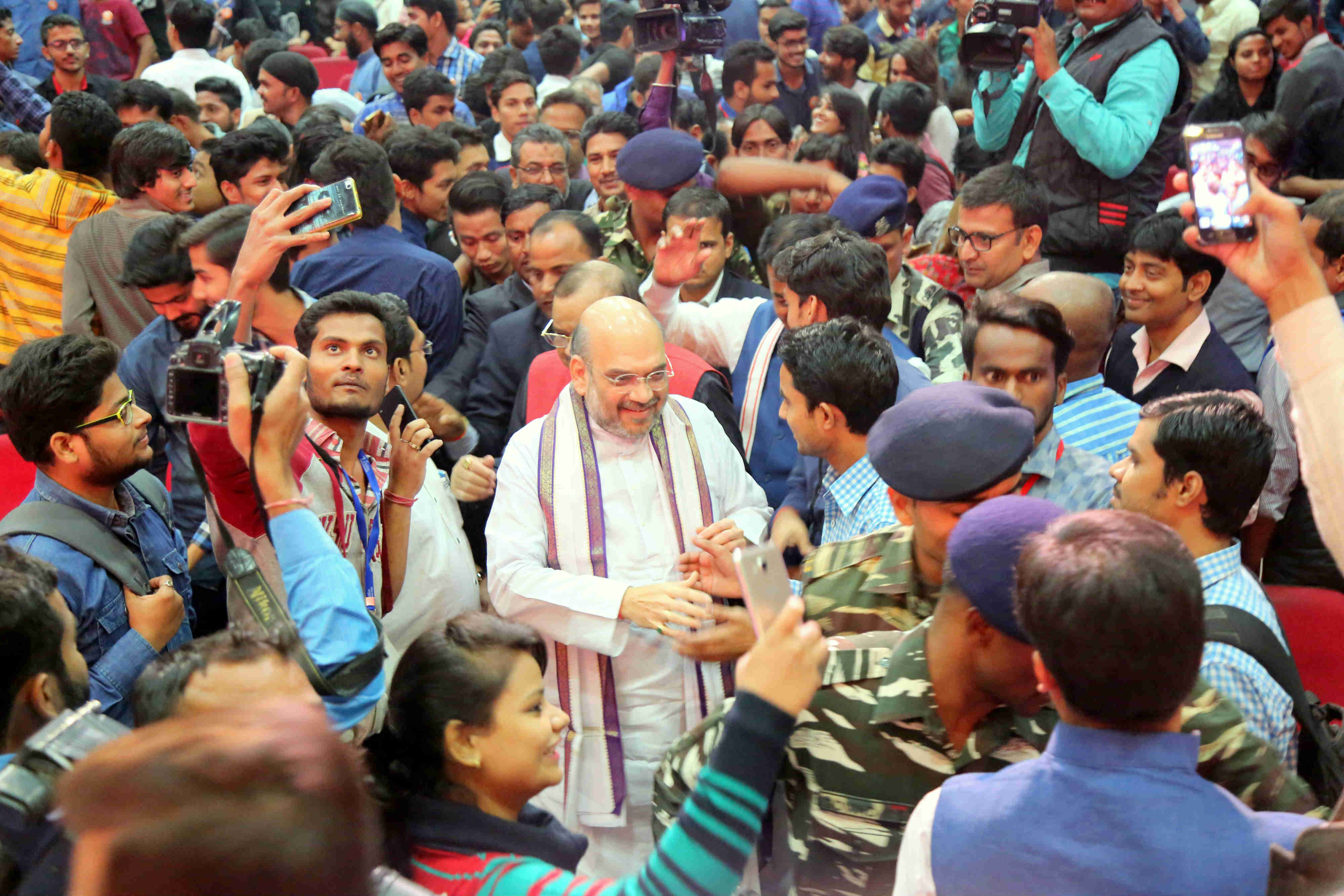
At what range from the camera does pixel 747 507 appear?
3131 mm

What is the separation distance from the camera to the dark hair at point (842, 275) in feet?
11.2

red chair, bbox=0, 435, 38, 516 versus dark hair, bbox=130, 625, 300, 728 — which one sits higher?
dark hair, bbox=130, 625, 300, 728

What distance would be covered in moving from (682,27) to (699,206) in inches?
67.5

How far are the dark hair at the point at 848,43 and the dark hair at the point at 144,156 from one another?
434cm

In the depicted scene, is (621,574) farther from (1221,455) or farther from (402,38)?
(402,38)

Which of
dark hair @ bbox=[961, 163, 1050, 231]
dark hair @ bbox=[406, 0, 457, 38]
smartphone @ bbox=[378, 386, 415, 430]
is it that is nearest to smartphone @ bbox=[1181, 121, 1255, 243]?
dark hair @ bbox=[961, 163, 1050, 231]

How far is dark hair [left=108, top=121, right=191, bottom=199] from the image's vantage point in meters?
4.46

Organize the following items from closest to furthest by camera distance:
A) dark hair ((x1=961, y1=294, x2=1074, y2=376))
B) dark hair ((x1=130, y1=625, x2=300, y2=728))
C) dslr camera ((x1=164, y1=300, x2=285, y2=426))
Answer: dark hair ((x1=130, y1=625, x2=300, y2=728)) → dslr camera ((x1=164, y1=300, x2=285, y2=426)) → dark hair ((x1=961, y1=294, x2=1074, y2=376))

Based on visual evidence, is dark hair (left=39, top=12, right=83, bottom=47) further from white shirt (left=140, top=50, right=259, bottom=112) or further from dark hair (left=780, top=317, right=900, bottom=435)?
dark hair (left=780, top=317, right=900, bottom=435)

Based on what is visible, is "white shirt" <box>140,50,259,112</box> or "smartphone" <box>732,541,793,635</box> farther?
"white shirt" <box>140,50,259,112</box>

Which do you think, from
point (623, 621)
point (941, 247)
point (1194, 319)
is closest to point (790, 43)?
point (941, 247)

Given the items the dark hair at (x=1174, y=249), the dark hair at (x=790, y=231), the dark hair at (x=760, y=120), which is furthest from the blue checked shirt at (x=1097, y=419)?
the dark hair at (x=760, y=120)

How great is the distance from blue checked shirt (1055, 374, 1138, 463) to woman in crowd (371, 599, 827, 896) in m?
1.77

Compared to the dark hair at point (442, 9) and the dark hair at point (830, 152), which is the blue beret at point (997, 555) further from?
the dark hair at point (442, 9)
